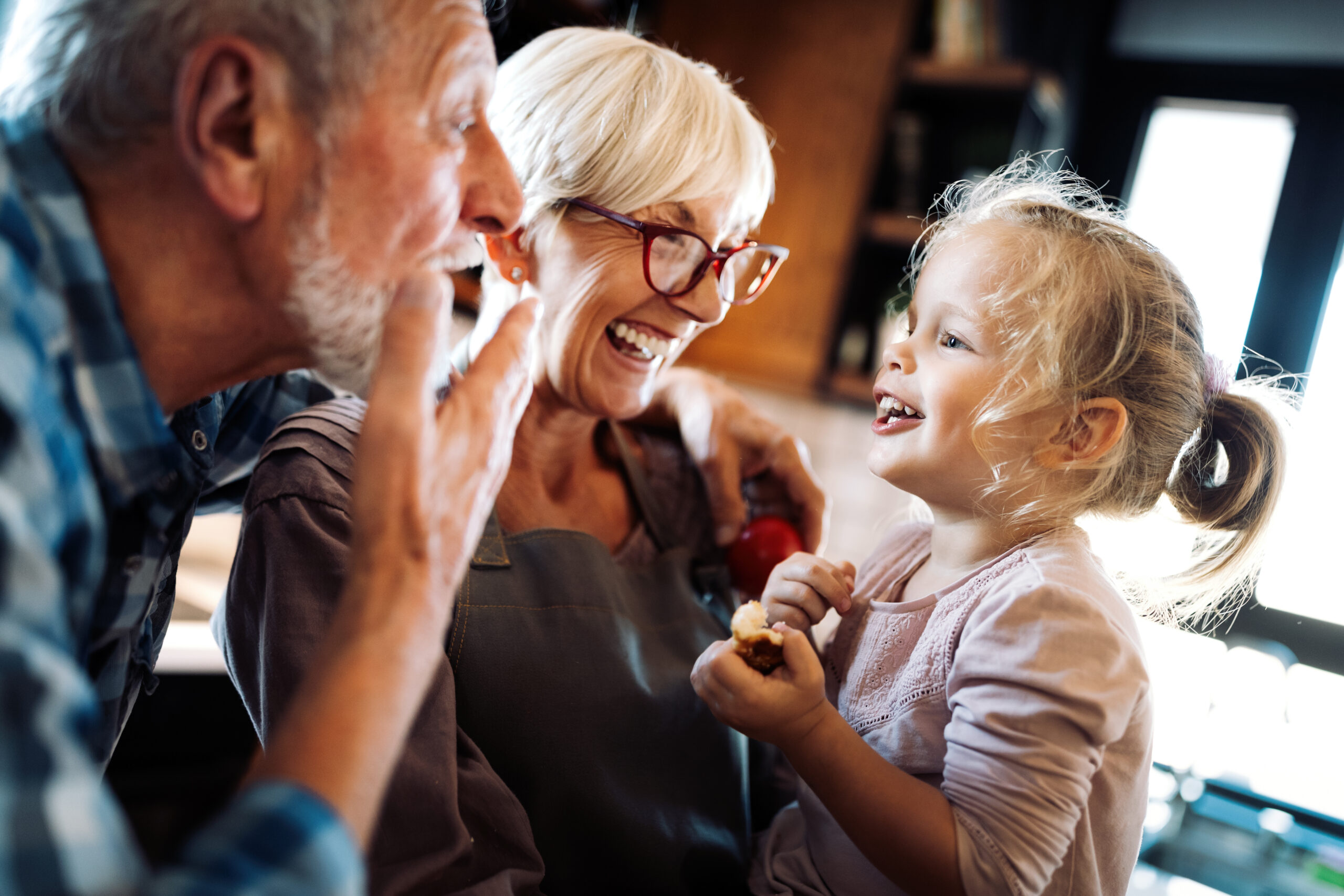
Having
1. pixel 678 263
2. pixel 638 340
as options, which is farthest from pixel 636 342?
pixel 678 263

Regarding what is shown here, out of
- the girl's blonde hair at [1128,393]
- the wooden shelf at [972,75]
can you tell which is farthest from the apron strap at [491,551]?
the wooden shelf at [972,75]

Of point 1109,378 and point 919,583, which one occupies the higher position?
point 1109,378

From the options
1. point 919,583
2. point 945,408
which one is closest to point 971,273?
point 945,408

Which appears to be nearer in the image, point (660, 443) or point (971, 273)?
point (971, 273)

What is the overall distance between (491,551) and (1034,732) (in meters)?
0.64

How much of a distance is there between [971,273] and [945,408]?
19 centimetres

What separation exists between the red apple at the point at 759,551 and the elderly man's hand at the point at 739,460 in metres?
0.03

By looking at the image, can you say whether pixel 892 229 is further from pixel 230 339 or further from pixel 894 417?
pixel 230 339

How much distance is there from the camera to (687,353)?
11.6ft

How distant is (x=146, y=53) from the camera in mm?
738

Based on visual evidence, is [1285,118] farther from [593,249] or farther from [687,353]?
[593,249]

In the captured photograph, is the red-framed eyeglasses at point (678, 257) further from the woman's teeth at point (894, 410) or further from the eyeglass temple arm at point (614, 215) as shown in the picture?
the woman's teeth at point (894, 410)

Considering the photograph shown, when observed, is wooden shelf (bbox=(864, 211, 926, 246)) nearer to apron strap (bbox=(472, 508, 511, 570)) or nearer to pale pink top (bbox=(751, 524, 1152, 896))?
pale pink top (bbox=(751, 524, 1152, 896))

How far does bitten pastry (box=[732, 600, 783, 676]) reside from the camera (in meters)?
0.97
